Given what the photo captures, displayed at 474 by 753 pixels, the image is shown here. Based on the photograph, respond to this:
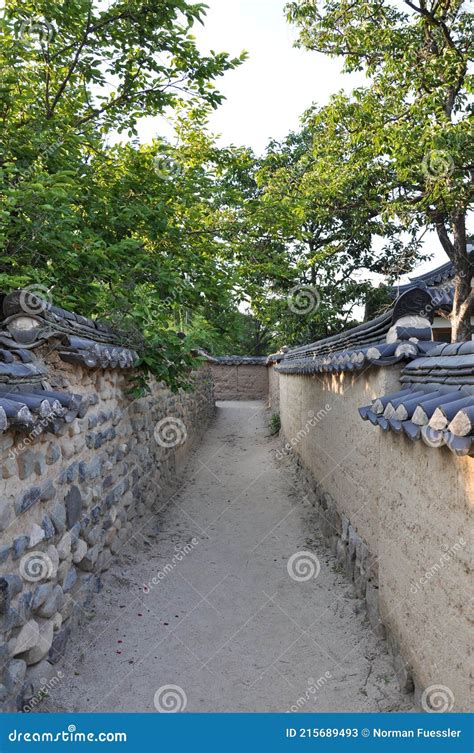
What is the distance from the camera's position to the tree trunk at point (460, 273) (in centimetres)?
942

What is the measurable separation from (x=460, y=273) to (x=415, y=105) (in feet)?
10.6

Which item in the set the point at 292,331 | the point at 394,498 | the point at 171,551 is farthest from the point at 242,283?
the point at 292,331

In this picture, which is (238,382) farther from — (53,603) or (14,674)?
(14,674)

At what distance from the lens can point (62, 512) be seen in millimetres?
3725

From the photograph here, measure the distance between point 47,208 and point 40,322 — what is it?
81cm

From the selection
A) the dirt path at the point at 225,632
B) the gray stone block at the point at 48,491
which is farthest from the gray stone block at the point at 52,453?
the dirt path at the point at 225,632

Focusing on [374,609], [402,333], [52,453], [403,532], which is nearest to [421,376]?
[402,333]

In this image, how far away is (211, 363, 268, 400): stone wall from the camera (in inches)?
891

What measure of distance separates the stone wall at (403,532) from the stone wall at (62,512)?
2.26 m

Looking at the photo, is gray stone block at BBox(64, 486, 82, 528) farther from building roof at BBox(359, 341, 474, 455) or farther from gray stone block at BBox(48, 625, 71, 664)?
building roof at BBox(359, 341, 474, 455)

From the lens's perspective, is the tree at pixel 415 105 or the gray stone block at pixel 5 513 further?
the tree at pixel 415 105

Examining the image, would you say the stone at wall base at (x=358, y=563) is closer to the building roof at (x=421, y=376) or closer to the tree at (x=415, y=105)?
the building roof at (x=421, y=376)

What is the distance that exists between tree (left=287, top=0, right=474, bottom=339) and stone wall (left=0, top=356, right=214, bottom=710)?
5430 millimetres

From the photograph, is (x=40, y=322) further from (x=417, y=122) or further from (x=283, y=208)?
(x=417, y=122)
